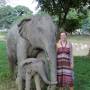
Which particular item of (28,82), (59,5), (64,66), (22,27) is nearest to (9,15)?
(59,5)

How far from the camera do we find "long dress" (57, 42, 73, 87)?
6.74 metres

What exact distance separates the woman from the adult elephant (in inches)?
10.5

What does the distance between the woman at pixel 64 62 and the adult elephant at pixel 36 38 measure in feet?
0.88

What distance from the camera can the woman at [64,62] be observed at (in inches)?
265

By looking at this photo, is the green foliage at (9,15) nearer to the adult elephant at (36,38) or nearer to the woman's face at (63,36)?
the adult elephant at (36,38)

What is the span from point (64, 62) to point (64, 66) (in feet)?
0.24

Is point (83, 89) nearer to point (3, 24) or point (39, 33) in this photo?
point (39, 33)

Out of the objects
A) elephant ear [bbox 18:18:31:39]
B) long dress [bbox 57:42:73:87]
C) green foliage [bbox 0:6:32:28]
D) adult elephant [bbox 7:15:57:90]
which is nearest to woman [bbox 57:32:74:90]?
long dress [bbox 57:42:73:87]

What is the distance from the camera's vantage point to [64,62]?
22.4 ft

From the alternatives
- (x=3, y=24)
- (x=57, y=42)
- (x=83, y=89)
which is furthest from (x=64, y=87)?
(x=3, y=24)

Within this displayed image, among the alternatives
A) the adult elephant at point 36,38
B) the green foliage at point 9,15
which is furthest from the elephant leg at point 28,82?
the green foliage at point 9,15

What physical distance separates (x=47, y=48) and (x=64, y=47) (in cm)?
51

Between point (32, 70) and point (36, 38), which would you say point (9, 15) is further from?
point (32, 70)

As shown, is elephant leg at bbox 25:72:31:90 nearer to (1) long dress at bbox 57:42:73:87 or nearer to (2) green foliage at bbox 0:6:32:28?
(1) long dress at bbox 57:42:73:87
